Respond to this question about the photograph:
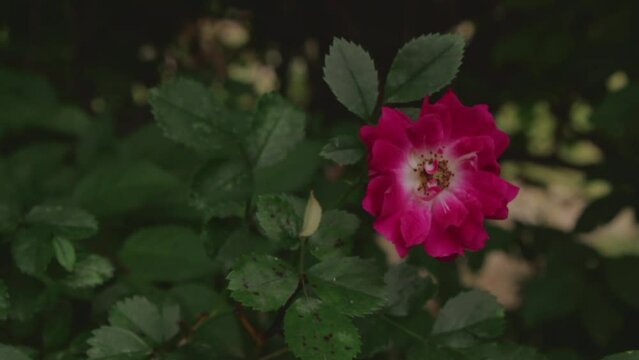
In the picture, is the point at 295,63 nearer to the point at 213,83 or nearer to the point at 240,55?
the point at 240,55

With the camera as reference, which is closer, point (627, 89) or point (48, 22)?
point (627, 89)

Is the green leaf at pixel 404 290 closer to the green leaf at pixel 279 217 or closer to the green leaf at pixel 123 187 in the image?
the green leaf at pixel 279 217

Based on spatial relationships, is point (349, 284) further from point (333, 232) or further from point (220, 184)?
point (220, 184)

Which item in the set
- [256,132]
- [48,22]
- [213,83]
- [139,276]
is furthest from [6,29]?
[256,132]

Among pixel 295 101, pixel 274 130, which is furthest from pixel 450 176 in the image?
pixel 295 101

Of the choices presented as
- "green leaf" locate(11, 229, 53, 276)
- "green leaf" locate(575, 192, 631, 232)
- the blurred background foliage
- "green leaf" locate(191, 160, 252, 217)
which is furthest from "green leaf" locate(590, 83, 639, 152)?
"green leaf" locate(11, 229, 53, 276)

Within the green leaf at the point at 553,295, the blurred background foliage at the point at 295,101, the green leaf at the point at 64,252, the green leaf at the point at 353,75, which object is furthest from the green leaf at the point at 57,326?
the green leaf at the point at 553,295
